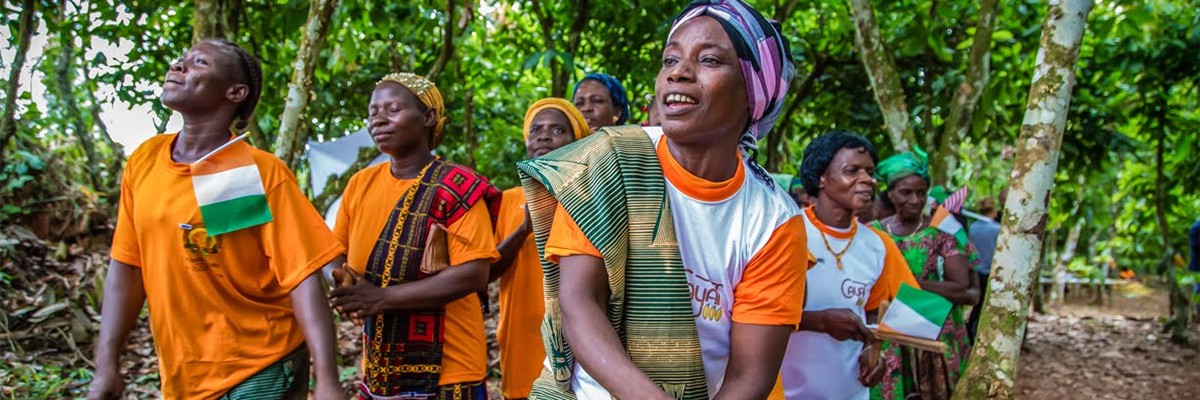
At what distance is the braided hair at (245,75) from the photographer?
2602mm

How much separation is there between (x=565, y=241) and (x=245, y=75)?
1.31 m

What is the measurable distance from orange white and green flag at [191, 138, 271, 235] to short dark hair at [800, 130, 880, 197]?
216 cm

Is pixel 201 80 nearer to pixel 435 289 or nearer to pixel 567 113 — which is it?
pixel 435 289

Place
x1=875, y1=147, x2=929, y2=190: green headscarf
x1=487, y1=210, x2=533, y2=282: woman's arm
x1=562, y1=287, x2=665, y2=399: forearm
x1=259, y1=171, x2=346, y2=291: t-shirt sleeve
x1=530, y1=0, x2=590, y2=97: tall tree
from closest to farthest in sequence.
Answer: x1=562, y1=287, x2=665, y2=399: forearm < x1=259, y1=171, x2=346, y2=291: t-shirt sleeve < x1=487, y1=210, x2=533, y2=282: woman's arm < x1=875, y1=147, x2=929, y2=190: green headscarf < x1=530, y1=0, x2=590, y2=97: tall tree

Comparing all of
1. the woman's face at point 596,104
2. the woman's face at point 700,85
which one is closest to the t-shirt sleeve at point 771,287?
the woman's face at point 700,85

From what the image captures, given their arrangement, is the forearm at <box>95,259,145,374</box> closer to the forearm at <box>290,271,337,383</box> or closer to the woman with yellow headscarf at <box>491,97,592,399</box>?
the forearm at <box>290,271,337,383</box>

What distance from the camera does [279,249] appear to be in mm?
2447

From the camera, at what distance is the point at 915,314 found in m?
3.14

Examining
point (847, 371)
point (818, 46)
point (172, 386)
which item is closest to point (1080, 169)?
point (818, 46)

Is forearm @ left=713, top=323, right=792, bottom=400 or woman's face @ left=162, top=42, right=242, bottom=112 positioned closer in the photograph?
forearm @ left=713, top=323, right=792, bottom=400

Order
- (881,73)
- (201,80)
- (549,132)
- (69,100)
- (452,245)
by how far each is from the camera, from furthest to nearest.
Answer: (69,100)
(881,73)
(549,132)
(452,245)
(201,80)

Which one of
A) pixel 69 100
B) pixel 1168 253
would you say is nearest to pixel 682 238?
pixel 69 100

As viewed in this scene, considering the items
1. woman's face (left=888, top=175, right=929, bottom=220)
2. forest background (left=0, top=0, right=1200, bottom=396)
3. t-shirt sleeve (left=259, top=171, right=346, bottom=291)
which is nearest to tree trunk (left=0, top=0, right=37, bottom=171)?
forest background (left=0, top=0, right=1200, bottom=396)

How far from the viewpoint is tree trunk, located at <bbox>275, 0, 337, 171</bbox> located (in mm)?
4133
